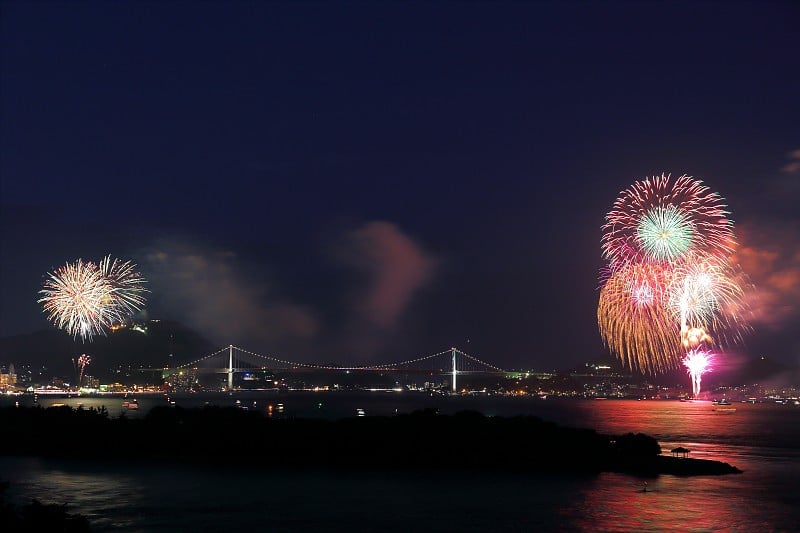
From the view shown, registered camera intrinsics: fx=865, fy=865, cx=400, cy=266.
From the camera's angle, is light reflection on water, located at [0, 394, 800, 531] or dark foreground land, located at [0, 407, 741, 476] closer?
light reflection on water, located at [0, 394, 800, 531]

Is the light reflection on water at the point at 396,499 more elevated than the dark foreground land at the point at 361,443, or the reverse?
the dark foreground land at the point at 361,443

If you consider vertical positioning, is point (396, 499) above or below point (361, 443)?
below

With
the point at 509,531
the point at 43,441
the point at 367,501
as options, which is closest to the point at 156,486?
the point at 367,501

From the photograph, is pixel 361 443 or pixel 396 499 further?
pixel 361 443

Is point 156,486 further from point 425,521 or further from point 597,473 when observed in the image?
point 597,473
